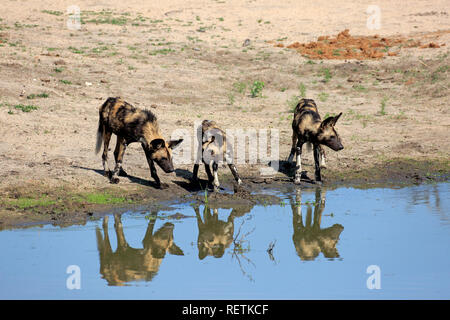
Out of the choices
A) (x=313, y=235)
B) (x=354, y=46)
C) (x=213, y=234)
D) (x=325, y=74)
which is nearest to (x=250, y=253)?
(x=213, y=234)

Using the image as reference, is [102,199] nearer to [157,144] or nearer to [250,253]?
[157,144]

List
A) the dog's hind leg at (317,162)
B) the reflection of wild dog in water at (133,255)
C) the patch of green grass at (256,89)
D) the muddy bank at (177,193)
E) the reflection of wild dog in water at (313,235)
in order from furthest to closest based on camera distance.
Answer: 1. the patch of green grass at (256,89)
2. the dog's hind leg at (317,162)
3. the muddy bank at (177,193)
4. the reflection of wild dog in water at (313,235)
5. the reflection of wild dog in water at (133,255)

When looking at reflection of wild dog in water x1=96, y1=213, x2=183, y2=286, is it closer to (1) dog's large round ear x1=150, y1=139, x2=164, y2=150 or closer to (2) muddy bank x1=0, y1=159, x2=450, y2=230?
(2) muddy bank x1=0, y1=159, x2=450, y2=230

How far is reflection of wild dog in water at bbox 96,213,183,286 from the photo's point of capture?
26.4ft

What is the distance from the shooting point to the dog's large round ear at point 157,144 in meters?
11.8

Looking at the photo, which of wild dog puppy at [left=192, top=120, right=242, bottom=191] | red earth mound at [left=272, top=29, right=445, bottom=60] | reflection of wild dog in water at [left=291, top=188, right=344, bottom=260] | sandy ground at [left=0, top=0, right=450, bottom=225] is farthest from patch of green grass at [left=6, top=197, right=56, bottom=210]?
red earth mound at [left=272, top=29, right=445, bottom=60]

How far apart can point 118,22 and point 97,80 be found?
33.8ft

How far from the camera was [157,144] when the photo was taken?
1188cm

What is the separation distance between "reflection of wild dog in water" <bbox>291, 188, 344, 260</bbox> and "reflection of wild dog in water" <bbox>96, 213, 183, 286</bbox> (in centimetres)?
171

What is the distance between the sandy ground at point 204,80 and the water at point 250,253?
1.89 meters

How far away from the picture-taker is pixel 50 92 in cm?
1784

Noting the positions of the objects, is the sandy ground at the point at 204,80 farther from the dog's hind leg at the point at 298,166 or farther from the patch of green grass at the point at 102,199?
the dog's hind leg at the point at 298,166

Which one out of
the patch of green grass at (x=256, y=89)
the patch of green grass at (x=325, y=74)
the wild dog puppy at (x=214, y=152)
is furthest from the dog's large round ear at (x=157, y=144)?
the patch of green grass at (x=325, y=74)
